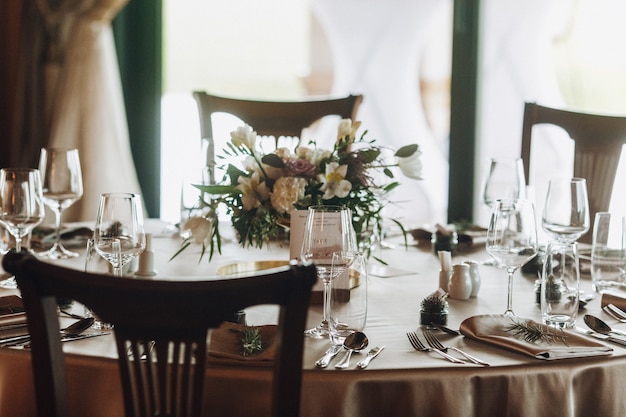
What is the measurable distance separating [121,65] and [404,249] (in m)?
2.24

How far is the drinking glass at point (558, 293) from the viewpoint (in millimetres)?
1494

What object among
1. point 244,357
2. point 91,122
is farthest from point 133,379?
point 91,122

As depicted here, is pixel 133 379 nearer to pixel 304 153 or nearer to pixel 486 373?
pixel 486 373

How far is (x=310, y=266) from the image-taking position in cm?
100

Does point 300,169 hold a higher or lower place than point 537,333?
higher

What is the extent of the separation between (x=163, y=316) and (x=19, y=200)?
1.00m

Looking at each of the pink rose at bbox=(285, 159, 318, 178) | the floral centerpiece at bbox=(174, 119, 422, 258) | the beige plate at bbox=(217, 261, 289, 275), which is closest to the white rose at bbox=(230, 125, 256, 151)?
the floral centerpiece at bbox=(174, 119, 422, 258)

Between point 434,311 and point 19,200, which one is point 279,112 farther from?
point 434,311

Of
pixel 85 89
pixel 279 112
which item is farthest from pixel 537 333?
pixel 85 89

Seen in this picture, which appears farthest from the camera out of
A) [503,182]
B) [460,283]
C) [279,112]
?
[279,112]

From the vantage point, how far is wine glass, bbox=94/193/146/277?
4.90ft

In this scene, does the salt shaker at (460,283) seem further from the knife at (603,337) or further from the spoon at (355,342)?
the spoon at (355,342)

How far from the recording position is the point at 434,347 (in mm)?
1355

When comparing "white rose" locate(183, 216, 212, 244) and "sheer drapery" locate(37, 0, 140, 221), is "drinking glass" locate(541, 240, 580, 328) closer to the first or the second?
"white rose" locate(183, 216, 212, 244)
